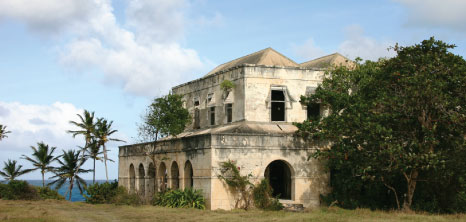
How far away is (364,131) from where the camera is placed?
2744 cm

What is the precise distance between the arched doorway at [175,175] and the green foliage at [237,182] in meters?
5.33

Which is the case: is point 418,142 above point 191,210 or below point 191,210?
above

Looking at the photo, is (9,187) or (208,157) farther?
(9,187)

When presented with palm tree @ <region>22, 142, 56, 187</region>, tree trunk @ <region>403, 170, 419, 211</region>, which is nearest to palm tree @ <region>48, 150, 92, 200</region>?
palm tree @ <region>22, 142, 56, 187</region>

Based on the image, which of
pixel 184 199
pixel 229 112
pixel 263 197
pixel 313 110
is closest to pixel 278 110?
pixel 313 110

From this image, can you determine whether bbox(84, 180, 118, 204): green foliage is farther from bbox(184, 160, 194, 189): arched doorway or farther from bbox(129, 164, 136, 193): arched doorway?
bbox(184, 160, 194, 189): arched doorway

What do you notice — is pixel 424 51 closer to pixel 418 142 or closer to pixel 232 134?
pixel 418 142

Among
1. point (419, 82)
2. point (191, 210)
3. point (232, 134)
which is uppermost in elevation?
point (419, 82)

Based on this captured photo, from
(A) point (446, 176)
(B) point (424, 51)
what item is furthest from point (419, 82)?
(A) point (446, 176)

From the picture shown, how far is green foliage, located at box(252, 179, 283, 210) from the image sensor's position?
29.3 metres

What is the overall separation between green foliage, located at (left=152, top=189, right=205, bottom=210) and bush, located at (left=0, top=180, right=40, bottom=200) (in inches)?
479

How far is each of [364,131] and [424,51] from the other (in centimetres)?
492

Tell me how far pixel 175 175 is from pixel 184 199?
14.5 ft

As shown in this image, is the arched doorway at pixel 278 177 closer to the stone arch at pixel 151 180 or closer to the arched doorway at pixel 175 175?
the arched doorway at pixel 175 175
